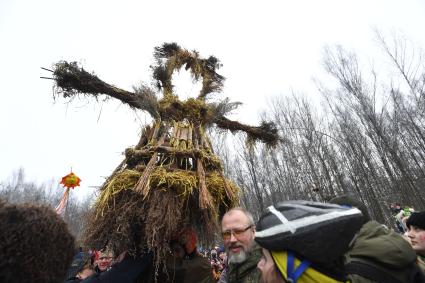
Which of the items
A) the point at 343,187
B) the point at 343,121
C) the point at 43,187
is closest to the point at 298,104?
the point at 343,121

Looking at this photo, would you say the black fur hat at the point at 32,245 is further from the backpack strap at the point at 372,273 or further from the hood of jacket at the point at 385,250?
the hood of jacket at the point at 385,250

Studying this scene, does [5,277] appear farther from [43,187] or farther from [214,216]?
[43,187]

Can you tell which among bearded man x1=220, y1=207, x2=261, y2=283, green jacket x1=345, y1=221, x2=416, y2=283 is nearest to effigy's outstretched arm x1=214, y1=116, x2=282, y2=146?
bearded man x1=220, y1=207, x2=261, y2=283

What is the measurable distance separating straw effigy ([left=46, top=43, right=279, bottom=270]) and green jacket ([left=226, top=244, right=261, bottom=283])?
0.37 metres

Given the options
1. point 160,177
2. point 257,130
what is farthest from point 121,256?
point 257,130

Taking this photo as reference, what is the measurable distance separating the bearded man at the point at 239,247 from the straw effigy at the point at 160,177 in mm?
148

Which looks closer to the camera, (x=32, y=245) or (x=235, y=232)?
(x=32, y=245)

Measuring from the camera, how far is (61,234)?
1.27 metres

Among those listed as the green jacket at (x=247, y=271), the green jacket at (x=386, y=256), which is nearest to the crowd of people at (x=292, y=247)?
the green jacket at (x=386, y=256)

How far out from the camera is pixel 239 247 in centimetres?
242

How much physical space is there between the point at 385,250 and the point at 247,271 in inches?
43.2

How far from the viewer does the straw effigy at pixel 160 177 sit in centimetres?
216

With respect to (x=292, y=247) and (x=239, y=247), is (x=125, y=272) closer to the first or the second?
(x=239, y=247)

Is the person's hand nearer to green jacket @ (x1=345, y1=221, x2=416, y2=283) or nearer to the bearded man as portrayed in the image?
the bearded man
